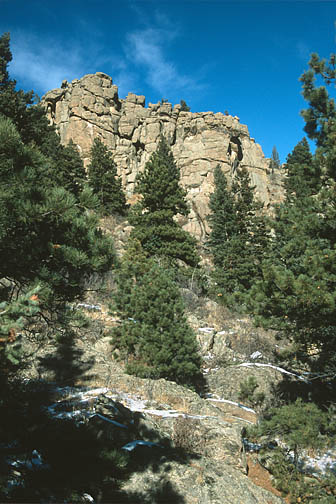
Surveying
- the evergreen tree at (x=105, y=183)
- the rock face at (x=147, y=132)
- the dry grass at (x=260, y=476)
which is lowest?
the dry grass at (x=260, y=476)

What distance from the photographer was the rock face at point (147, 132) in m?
49.5

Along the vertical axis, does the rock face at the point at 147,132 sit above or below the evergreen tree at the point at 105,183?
above

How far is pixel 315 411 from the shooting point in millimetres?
6574

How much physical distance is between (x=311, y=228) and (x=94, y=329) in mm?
9137

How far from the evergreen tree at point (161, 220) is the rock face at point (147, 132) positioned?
2763 cm

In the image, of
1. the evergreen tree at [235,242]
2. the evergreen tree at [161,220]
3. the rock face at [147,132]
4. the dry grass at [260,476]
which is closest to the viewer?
the dry grass at [260,476]

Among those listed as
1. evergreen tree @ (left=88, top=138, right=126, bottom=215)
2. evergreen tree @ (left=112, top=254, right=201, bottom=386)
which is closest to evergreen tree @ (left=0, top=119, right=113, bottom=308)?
evergreen tree @ (left=112, top=254, right=201, bottom=386)

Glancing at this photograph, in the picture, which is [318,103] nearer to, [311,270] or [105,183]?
[311,270]

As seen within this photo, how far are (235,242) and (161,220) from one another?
765 cm

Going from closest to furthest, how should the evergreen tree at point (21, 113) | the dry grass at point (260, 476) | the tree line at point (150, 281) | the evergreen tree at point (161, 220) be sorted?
the tree line at point (150, 281) < the dry grass at point (260, 476) < the evergreen tree at point (21, 113) < the evergreen tree at point (161, 220)

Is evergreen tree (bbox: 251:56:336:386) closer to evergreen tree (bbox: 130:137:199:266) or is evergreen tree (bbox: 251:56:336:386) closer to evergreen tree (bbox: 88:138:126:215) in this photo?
evergreen tree (bbox: 130:137:199:266)

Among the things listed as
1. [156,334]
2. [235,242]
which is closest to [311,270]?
[156,334]

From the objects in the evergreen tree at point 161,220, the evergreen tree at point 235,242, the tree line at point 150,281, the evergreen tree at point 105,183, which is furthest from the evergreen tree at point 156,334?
the evergreen tree at point 105,183

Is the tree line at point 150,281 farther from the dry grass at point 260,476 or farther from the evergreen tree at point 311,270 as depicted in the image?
the dry grass at point 260,476
